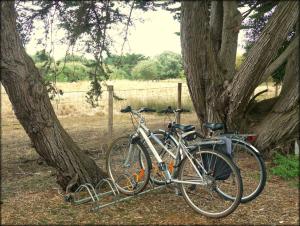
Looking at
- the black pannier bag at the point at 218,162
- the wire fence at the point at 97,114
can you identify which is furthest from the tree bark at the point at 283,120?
the wire fence at the point at 97,114

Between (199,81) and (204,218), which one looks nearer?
(204,218)

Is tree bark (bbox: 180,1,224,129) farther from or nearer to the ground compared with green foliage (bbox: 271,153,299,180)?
farther from the ground

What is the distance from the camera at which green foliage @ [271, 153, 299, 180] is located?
22.4ft

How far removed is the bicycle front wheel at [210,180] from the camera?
14.5ft

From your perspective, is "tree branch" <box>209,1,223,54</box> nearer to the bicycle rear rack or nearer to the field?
the field

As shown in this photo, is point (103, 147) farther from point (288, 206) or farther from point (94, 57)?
point (288, 206)

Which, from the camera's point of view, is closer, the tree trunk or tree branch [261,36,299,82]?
the tree trunk

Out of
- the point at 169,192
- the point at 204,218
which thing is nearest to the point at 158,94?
the point at 169,192

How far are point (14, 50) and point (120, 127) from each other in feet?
26.6

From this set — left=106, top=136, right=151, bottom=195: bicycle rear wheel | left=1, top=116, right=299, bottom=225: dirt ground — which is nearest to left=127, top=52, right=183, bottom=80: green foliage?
left=1, top=116, right=299, bottom=225: dirt ground

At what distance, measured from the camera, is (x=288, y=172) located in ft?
22.5

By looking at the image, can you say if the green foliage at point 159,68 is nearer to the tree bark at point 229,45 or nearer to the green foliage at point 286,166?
the tree bark at point 229,45

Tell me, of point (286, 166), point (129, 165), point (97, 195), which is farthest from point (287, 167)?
point (97, 195)

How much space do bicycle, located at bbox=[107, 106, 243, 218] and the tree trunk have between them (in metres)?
0.49
